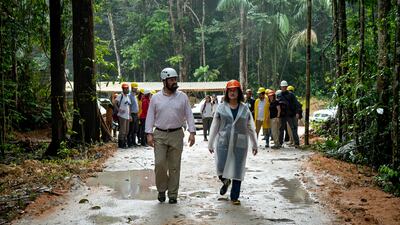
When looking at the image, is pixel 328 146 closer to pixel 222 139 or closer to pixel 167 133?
pixel 222 139

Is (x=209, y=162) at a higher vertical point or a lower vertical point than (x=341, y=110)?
lower

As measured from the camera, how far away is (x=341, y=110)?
542 inches

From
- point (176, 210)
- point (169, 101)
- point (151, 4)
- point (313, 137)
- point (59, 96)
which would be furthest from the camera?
point (151, 4)

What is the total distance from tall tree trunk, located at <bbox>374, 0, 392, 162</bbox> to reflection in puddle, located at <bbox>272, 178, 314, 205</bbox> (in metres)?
2.18

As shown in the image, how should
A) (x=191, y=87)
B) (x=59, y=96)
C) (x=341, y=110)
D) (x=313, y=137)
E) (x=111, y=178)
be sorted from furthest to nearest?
(x=191, y=87)
(x=313, y=137)
(x=341, y=110)
(x=59, y=96)
(x=111, y=178)

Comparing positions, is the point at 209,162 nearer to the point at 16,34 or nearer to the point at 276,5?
the point at 16,34

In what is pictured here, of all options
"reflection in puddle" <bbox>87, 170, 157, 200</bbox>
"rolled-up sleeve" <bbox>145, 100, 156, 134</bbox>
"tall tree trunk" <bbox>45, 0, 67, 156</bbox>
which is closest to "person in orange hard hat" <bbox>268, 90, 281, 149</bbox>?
"reflection in puddle" <bbox>87, 170, 157, 200</bbox>

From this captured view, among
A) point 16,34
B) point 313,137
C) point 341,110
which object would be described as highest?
point 16,34

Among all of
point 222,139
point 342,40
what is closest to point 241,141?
point 222,139

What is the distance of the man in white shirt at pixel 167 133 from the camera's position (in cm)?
746

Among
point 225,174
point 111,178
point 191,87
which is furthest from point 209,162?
point 191,87

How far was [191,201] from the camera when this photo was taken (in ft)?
25.0

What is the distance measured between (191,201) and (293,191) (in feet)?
6.12

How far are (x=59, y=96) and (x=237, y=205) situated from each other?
6221 mm
